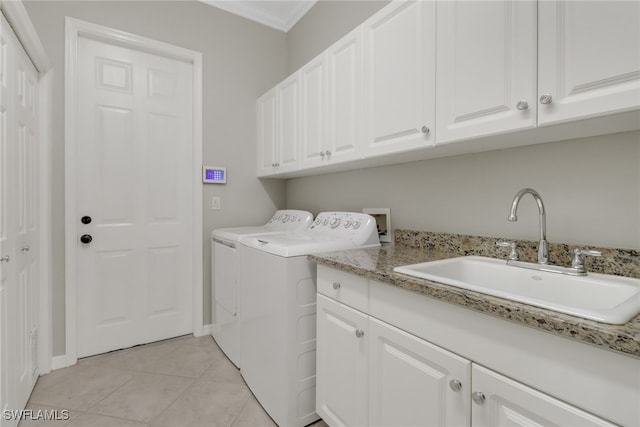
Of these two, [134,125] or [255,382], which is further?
[134,125]

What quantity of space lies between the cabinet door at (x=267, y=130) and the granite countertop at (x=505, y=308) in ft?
4.59

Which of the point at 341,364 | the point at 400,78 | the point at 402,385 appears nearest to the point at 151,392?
the point at 341,364

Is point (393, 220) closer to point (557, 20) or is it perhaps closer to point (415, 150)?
point (415, 150)

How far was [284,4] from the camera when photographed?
263 centimetres

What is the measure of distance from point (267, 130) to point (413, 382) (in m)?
2.13

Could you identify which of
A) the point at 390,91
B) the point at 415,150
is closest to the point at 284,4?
the point at 390,91

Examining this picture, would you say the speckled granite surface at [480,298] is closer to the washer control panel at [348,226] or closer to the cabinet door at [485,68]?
the washer control panel at [348,226]

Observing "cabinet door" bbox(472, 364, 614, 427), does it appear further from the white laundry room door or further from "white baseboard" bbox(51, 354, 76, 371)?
"white baseboard" bbox(51, 354, 76, 371)

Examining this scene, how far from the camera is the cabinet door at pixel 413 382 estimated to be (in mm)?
851

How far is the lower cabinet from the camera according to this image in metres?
0.72

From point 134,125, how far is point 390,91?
1.92 m

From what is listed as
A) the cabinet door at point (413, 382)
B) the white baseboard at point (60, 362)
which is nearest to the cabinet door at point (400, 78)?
the cabinet door at point (413, 382)

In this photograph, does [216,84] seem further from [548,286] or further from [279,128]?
[548,286]

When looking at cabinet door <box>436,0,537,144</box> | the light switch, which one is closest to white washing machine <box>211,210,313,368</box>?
the light switch
